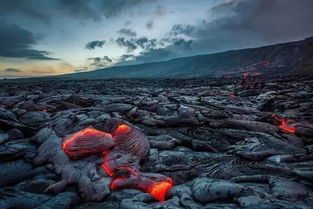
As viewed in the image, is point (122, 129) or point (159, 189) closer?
point (159, 189)

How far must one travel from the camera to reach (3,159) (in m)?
8.33

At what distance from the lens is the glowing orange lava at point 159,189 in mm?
6848

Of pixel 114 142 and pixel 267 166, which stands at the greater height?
pixel 114 142

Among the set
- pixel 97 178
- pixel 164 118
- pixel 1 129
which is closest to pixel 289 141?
pixel 164 118

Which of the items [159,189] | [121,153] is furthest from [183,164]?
[121,153]

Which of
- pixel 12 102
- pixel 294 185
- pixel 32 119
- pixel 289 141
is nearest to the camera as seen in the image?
pixel 294 185

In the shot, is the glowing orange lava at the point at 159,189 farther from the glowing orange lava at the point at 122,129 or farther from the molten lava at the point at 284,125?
the molten lava at the point at 284,125

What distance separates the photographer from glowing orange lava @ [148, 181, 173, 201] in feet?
22.5

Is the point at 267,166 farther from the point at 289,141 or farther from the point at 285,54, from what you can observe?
the point at 285,54

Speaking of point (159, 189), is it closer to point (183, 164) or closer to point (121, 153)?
point (183, 164)

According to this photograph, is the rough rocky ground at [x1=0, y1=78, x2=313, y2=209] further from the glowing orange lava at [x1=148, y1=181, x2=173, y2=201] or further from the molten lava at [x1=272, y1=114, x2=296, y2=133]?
the glowing orange lava at [x1=148, y1=181, x2=173, y2=201]

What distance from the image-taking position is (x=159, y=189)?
701 cm

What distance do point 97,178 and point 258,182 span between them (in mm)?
4851

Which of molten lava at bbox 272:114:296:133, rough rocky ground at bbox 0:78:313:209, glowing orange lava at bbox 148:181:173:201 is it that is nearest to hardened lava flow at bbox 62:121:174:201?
glowing orange lava at bbox 148:181:173:201
